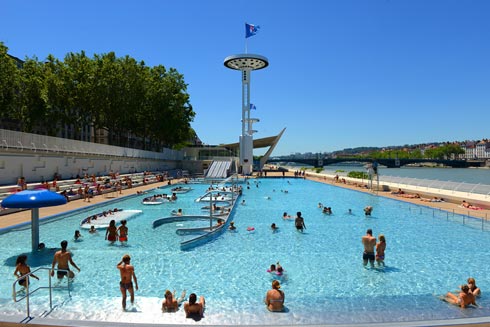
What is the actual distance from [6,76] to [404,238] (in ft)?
111

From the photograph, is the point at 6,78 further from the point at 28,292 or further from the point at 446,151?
the point at 446,151

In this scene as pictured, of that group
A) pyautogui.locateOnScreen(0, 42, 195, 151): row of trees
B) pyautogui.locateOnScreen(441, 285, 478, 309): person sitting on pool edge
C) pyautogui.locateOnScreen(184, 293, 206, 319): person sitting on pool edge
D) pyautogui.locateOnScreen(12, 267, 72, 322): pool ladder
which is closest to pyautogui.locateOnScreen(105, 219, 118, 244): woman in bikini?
pyautogui.locateOnScreen(12, 267, 72, 322): pool ladder

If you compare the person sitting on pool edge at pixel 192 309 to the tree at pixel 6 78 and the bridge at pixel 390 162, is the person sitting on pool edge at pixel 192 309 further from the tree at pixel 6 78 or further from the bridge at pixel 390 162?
the bridge at pixel 390 162

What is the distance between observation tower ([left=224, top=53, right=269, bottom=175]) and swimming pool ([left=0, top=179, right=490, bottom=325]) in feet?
115

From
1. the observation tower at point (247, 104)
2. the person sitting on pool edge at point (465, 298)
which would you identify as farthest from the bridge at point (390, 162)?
the person sitting on pool edge at point (465, 298)

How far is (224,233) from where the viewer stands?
14.7 m

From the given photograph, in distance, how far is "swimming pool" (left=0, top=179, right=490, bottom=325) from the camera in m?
6.73

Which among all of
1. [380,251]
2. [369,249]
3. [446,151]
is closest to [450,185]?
[380,251]

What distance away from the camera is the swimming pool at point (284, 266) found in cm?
673

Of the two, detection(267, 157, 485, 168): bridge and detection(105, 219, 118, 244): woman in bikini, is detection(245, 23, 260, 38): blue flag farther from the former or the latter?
detection(267, 157, 485, 168): bridge

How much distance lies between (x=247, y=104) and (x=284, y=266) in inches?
1767

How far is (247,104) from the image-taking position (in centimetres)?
5331

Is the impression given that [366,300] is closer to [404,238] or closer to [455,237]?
[404,238]

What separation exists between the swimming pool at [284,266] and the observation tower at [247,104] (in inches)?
1376
